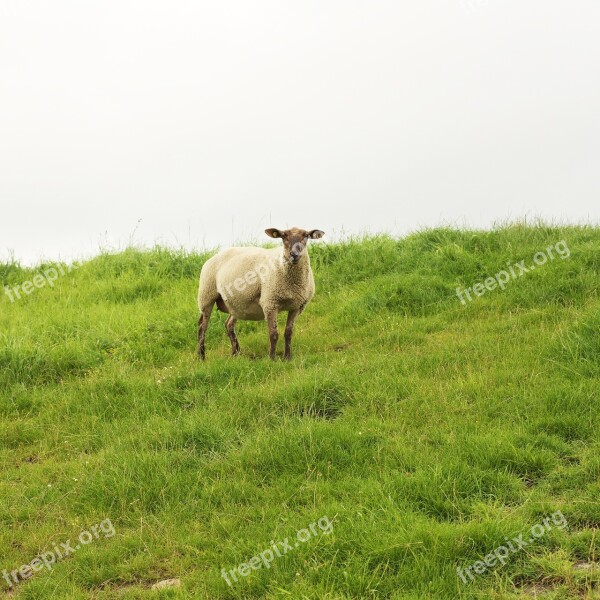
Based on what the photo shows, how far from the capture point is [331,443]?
7.20 m

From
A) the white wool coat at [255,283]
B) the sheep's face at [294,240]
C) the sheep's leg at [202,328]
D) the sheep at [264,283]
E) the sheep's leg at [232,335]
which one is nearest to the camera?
the sheep's face at [294,240]

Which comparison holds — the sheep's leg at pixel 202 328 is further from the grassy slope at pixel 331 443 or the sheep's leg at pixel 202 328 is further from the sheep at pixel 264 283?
the grassy slope at pixel 331 443

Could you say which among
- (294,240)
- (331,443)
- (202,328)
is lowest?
(331,443)

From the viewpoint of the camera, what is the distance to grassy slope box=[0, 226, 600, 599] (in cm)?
550

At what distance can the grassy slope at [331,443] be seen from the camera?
5.50 meters

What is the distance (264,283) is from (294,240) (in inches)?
36.0

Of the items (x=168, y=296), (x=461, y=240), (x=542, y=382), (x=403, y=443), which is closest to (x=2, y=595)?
(x=403, y=443)

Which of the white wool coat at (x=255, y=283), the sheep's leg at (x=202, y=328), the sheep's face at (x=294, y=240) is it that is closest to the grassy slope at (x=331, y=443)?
the sheep's leg at (x=202, y=328)

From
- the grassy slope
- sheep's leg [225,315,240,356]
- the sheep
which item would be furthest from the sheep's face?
sheep's leg [225,315,240,356]

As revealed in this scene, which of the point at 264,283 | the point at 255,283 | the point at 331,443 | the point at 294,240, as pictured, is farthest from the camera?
the point at 255,283

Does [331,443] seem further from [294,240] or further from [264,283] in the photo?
[264,283]

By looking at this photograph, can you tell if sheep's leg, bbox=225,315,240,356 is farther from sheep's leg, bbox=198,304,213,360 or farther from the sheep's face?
the sheep's face

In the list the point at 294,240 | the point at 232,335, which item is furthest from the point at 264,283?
the point at 232,335

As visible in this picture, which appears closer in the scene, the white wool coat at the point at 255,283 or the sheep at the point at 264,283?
the sheep at the point at 264,283
